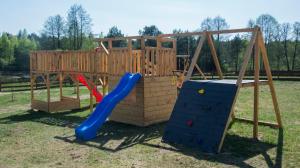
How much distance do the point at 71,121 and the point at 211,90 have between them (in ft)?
18.9

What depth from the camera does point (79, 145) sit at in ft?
27.7

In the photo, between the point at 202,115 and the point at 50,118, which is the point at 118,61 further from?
the point at 202,115

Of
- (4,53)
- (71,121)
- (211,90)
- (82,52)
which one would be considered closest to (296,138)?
(211,90)

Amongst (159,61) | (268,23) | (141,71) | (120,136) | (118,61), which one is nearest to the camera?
(120,136)

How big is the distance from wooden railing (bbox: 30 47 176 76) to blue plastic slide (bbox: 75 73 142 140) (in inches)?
22.7

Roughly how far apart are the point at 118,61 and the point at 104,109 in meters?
2.37

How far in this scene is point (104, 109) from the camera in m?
9.84

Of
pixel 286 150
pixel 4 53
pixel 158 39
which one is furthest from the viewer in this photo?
pixel 4 53

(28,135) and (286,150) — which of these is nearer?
(286,150)

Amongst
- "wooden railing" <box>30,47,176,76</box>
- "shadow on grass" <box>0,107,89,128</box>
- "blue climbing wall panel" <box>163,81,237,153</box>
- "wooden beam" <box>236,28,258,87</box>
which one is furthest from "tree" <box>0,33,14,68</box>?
"wooden beam" <box>236,28,258,87</box>

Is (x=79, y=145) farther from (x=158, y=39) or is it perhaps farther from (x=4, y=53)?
(x=4, y=53)

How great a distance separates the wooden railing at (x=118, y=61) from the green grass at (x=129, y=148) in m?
1.97

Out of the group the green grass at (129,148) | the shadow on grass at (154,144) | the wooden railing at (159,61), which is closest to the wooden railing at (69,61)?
the wooden railing at (159,61)

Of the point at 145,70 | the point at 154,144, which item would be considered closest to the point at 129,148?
the point at 154,144
